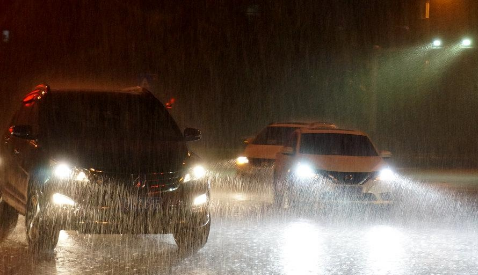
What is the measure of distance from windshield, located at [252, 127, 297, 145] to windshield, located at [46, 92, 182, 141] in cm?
742

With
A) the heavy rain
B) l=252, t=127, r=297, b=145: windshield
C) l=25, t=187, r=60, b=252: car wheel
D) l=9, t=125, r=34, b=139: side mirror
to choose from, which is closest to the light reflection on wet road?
the heavy rain

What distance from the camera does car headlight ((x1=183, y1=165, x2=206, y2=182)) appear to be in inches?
387

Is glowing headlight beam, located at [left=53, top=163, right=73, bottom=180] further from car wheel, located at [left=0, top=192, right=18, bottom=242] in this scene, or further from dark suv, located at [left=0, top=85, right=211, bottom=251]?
car wheel, located at [left=0, top=192, right=18, bottom=242]

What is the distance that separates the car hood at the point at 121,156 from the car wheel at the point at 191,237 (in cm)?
67

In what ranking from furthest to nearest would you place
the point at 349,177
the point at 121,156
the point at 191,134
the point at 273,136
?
the point at 273,136, the point at 349,177, the point at 191,134, the point at 121,156

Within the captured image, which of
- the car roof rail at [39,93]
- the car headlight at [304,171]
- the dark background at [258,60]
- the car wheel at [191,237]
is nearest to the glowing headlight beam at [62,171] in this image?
the car wheel at [191,237]

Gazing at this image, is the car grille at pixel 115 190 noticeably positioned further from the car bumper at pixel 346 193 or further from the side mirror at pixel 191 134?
the car bumper at pixel 346 193

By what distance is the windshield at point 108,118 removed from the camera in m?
10.4

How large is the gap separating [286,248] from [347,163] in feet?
13.8

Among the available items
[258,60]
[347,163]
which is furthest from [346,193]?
[258,60]

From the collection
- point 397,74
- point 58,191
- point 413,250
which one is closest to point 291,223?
point 413,250

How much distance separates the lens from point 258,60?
49844 millimetres

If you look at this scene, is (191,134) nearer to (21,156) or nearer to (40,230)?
(21,156)

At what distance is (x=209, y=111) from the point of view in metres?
49.0
